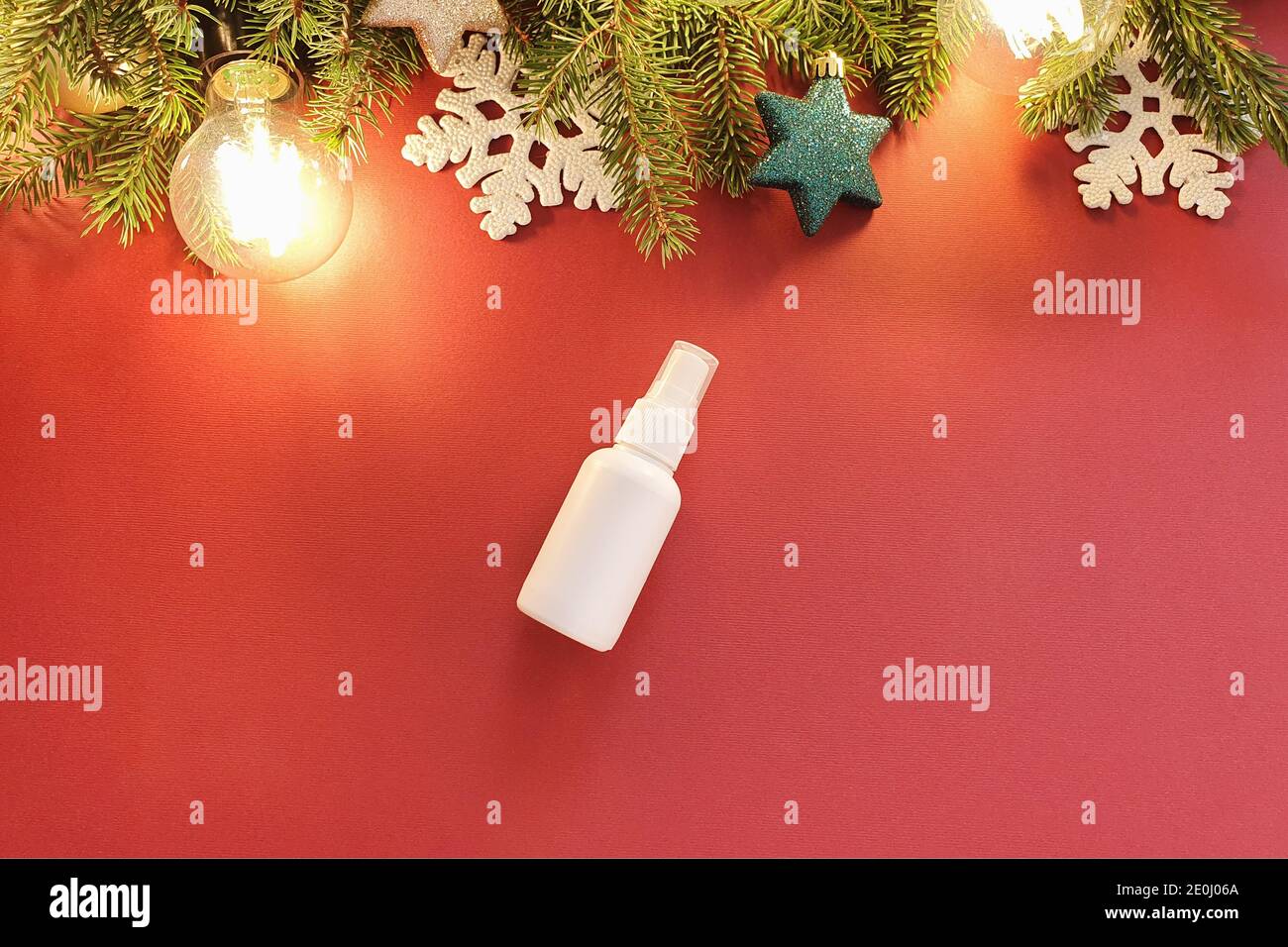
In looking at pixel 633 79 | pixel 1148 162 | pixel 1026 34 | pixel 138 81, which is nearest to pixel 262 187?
pixel 138 81

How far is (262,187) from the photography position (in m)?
0.56

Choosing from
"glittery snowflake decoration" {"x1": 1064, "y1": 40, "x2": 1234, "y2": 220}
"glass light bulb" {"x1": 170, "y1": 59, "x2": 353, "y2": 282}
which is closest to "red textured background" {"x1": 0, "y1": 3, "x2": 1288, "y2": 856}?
"glittery snowflake decoration" {"x1": 1064, "y1": 40, "x2": 1234, "y2": 220}

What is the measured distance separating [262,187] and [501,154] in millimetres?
201

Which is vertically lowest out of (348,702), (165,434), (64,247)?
(348,702)

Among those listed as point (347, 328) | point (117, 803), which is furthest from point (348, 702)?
point (347, 328)

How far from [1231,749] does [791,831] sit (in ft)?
1.19

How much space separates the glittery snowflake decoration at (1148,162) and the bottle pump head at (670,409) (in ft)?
1.18

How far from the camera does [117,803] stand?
68cm

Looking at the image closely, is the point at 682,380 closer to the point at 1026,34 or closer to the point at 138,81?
the point at 1026,34

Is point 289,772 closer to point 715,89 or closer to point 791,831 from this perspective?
point 791,831

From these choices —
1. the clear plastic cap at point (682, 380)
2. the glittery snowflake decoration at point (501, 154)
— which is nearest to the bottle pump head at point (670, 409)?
the clear plastic cap at point (682, 380)

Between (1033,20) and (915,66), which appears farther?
(915,66)

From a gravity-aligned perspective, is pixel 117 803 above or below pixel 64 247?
below

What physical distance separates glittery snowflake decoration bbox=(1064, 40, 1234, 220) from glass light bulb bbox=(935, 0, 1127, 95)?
15 cm
